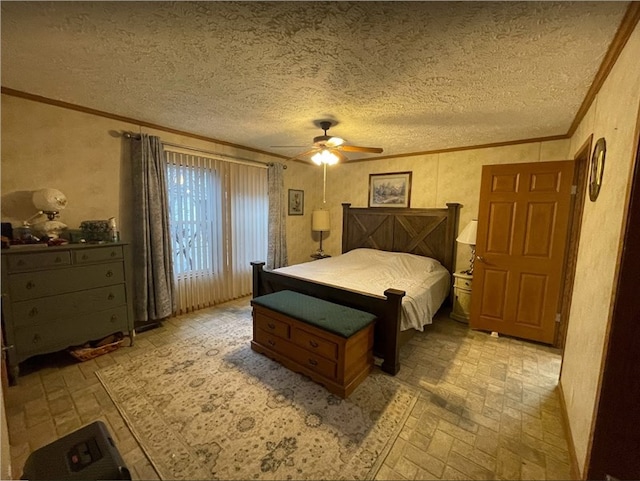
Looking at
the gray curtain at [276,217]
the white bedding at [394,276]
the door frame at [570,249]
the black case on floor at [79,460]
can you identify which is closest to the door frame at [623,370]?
the white bedding at [394,276]

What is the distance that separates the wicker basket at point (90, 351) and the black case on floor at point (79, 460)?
142cm

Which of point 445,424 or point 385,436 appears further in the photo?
point 445,424

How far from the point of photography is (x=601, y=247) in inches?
58.7

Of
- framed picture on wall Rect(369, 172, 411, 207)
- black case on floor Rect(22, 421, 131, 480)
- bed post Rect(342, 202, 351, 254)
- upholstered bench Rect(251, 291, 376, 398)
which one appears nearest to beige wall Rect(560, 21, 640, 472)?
upholstered bench Rect(251, 291, 376, 398)

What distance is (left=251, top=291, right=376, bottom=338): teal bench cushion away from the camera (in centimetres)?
208

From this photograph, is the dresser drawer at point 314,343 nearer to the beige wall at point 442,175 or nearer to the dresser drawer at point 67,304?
the beige wall at point 442,175

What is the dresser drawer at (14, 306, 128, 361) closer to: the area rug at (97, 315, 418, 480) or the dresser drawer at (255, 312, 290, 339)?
the area rug at (97, 315, 418, 480)

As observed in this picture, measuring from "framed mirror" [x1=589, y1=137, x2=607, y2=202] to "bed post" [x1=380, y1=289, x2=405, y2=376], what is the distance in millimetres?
1440

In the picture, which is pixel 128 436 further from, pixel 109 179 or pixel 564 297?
pixel 564 297

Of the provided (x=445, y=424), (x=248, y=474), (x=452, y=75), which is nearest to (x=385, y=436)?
(x=445, y=424)

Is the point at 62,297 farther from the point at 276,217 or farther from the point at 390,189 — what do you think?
the point at 390,189

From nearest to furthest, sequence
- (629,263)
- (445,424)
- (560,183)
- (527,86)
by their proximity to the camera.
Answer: (629,263)
(445,424)
(527,86)
(560,183)

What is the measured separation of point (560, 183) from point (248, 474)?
366 centimetres

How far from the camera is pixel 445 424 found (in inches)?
70.1
